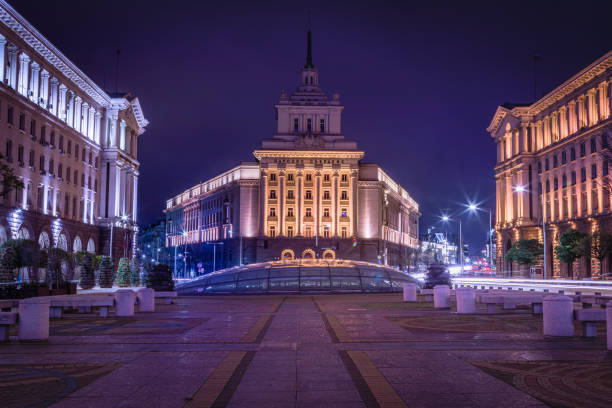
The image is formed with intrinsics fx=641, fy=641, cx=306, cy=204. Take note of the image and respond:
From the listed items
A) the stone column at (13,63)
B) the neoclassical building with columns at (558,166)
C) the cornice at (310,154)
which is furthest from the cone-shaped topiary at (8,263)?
the cornice at (310,154)

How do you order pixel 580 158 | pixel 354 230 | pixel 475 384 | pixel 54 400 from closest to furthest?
pixel 54 400, pixel 475 384, pixel 580 158, pixel 354 230

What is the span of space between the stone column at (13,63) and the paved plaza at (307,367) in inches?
1660

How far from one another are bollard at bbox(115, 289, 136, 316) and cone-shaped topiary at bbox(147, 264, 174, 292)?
47.9 ft

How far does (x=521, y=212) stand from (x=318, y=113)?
158 feet

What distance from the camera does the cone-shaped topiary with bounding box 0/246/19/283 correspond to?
3703 cm

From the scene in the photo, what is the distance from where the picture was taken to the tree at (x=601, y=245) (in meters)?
59.6

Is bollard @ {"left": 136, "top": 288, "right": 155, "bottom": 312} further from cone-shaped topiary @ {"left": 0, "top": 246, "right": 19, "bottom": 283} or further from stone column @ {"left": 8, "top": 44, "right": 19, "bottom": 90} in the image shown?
stone column @ {"left": 8, "top": 44, "right": 19, "bottom": 90}

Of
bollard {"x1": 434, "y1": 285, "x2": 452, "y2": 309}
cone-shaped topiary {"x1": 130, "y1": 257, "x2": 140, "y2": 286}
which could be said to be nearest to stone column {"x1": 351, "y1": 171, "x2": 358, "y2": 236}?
cone-shaped topiary {"x1": 130, "y1": 257, "x2": 140, "y2": 286}

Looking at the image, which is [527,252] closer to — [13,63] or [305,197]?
[305,197]

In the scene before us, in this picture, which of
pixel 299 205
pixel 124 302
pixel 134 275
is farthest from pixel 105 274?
pixel 299 205

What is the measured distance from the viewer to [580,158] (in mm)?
72688

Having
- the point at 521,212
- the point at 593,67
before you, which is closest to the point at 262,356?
the point at 593,67

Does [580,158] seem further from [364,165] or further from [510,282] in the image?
[364,165]

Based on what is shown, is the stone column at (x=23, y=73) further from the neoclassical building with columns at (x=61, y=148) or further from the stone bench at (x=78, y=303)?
the stone bench at (x=78, y=303)
